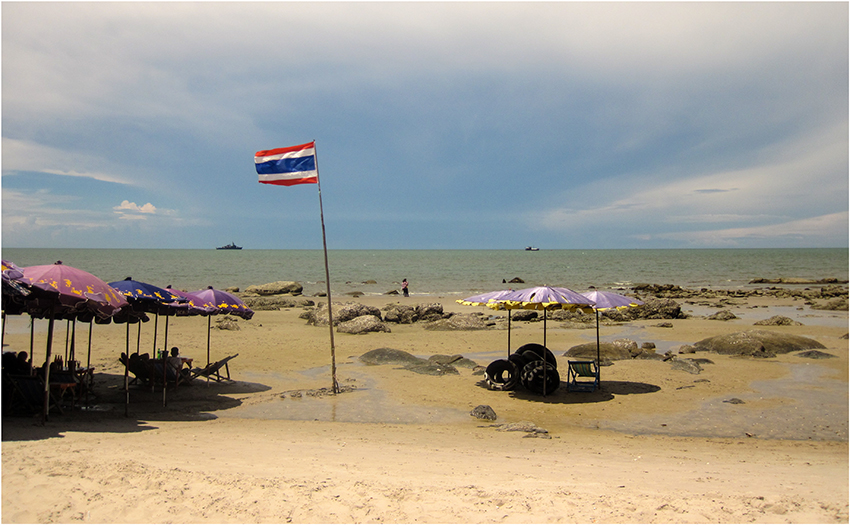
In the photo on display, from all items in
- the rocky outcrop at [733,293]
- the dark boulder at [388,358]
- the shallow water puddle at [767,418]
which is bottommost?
the shallow water puddle at [767,418]

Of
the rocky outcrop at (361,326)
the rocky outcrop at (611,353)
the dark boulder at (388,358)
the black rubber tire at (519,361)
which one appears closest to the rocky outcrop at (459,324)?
the rocky outcrop at (361,326)

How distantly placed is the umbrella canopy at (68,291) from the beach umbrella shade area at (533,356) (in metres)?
7.64

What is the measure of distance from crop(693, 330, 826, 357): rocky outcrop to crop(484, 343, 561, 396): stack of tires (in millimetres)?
8392

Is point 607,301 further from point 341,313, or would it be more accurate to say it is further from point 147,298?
point 341,313

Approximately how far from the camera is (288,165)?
11172 millimetres

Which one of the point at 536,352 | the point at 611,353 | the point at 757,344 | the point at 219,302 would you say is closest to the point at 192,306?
the point at 219,302

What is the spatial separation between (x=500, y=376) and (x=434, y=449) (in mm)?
5077

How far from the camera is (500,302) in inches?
449

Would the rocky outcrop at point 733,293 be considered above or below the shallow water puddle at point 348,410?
above

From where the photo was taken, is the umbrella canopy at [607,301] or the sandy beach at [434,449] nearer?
the sandy beach at [434,449]

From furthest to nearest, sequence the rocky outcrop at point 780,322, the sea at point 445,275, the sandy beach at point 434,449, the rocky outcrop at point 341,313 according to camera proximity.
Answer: the sea at point 445,275 < the rocky outcrop at point 780,322 < the rocky outcrop at point 341,313 < the sandy beach at point 434,449

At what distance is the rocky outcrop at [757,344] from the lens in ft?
53.2

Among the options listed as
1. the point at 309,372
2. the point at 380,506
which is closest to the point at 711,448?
the point at 380,506

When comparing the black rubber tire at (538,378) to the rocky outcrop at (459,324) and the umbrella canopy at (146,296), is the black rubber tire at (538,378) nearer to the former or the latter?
the umbrella canopy at (146,296)
